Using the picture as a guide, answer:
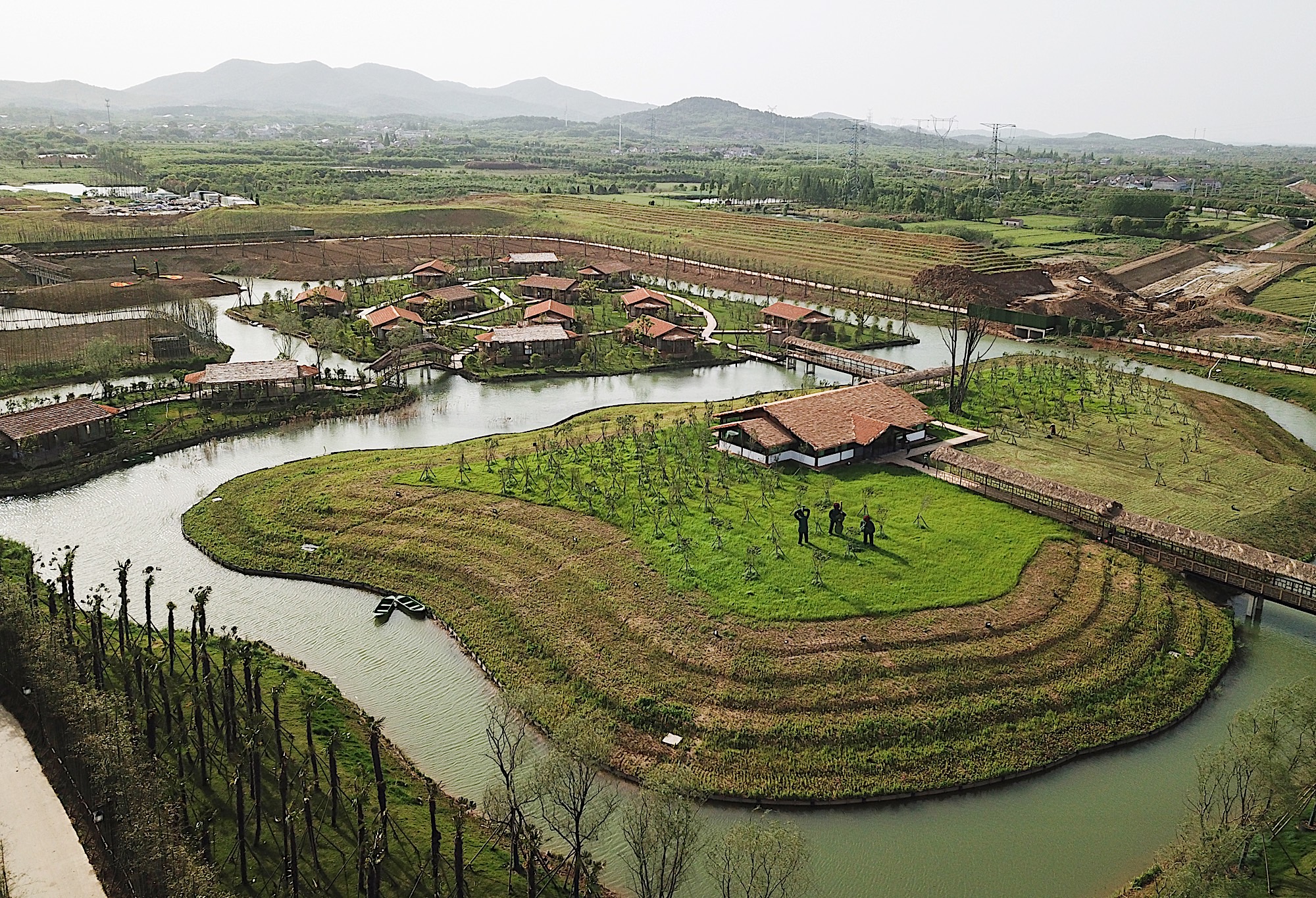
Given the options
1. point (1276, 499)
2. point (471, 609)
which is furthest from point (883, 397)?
point (471, 609)

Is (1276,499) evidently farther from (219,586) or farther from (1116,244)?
(1116,244)

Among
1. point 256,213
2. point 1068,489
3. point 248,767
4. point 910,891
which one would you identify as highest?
point 256,213

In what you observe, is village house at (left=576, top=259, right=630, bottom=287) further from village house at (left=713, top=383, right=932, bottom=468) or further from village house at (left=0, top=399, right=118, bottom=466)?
village house at (left=0, top=399, right=118, bottom=466)

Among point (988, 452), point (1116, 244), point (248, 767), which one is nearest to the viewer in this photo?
point (248, 767)

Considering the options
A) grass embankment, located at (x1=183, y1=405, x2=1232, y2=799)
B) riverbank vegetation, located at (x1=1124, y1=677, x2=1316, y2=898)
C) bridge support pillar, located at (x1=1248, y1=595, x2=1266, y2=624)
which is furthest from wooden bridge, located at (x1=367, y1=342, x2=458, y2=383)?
riverbank vegetation, located at (x1=1124, y1=677, x2=1316, y2=898)

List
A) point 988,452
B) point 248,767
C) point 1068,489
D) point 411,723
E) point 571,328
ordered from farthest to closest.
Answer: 1. point 571,328
2. point 988,452
3. point 1068,489
4. point 411,723
5. point 248,767

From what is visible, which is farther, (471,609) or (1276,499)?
(1276,499)

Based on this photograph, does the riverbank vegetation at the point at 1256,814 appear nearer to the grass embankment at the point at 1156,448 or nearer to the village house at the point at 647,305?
the grass embankment at the point at 1156,448

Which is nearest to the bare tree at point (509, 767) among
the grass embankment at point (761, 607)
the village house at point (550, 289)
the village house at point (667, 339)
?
the grass embankment at point (761, 607)
